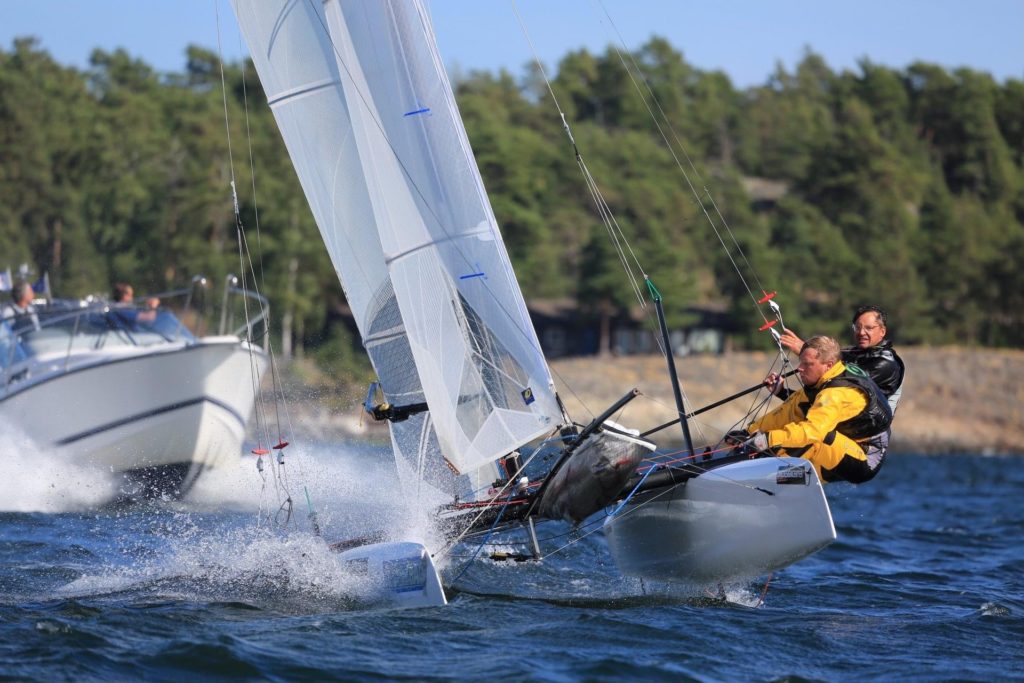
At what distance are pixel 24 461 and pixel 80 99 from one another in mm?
37398

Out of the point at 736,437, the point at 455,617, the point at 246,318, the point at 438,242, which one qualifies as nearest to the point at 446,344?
the point at 438,242

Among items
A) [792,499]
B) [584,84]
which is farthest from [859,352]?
[584,84]

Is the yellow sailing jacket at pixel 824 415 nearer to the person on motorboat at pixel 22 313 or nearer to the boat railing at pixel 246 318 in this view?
the boat railing at pixel 246 318

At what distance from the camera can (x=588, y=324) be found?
45625 mm

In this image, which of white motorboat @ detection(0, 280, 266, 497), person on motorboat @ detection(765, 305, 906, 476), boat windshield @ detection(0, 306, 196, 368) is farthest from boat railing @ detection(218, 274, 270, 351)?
person on motorboat @ detection(765, 305, 906, 476)

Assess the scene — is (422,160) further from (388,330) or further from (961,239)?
(961,239)

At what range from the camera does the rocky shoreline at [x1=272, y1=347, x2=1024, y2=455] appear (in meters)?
37.5

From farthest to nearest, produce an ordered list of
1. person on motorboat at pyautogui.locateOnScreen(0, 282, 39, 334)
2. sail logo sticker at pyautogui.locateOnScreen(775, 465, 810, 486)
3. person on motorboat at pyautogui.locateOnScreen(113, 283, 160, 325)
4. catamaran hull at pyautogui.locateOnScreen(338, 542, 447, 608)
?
1. person on motorboat at pyautogui.locateOnScreen(113, 283, 160, 325)
2. person on motorboat at pyautogui.locateOnScreen(0, 282, 39, 334)
3. catamaran hull at pyautogui.locateOnScreen(338, 542, 447, 608)
4. sail logo sticker at pyautogui.locateOnScreen(775, 465, 810, 486)

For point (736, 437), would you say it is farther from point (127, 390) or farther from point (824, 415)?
point (127, 390)

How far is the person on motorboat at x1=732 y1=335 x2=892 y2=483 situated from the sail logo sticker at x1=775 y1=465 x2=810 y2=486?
0.21 meters

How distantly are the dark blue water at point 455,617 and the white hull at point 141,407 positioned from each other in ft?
4.32

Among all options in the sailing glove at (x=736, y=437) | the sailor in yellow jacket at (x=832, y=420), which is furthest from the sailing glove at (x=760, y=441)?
the sailing glove at (x=736, y=437)

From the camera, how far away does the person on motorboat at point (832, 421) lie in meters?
6.82

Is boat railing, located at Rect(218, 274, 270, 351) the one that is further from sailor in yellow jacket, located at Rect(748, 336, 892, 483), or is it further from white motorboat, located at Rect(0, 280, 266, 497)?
sailor in yellow jacket, located at Rect(748, 336, 892, 483)
